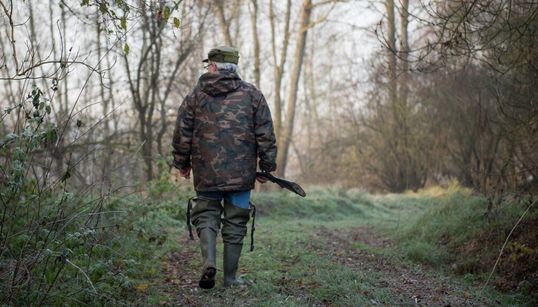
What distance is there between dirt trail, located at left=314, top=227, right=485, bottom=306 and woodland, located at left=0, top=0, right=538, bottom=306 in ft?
0.12

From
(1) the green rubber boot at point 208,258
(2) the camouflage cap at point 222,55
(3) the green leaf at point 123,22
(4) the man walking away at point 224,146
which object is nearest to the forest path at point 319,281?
(1) the green rubber boot at point 208,258

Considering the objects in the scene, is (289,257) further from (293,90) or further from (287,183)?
(293,90)

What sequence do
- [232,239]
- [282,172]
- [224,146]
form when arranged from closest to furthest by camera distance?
[224,146] < [232,239] < [282,172]

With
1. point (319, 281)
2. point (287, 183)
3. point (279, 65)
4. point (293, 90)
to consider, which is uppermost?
point (279, 65)

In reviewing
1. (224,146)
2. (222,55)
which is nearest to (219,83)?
(222,55)

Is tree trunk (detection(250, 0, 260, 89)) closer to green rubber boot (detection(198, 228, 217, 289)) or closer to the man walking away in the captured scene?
the man walking away

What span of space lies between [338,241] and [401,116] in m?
9.98

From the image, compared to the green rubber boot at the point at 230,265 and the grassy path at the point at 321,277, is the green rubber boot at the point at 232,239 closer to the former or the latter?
the green rubber boot at the point at 230,265

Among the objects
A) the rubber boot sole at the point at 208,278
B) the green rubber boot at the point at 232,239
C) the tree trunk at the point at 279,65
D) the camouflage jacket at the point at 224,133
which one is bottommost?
the rubber boot sole at the point at 208,278

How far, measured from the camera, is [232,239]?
15.9ft

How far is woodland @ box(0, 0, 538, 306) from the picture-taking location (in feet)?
13.2

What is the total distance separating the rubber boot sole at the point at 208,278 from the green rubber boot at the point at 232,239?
21 cm

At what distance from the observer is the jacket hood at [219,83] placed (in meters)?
4.76

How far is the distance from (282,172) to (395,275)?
12464mm
